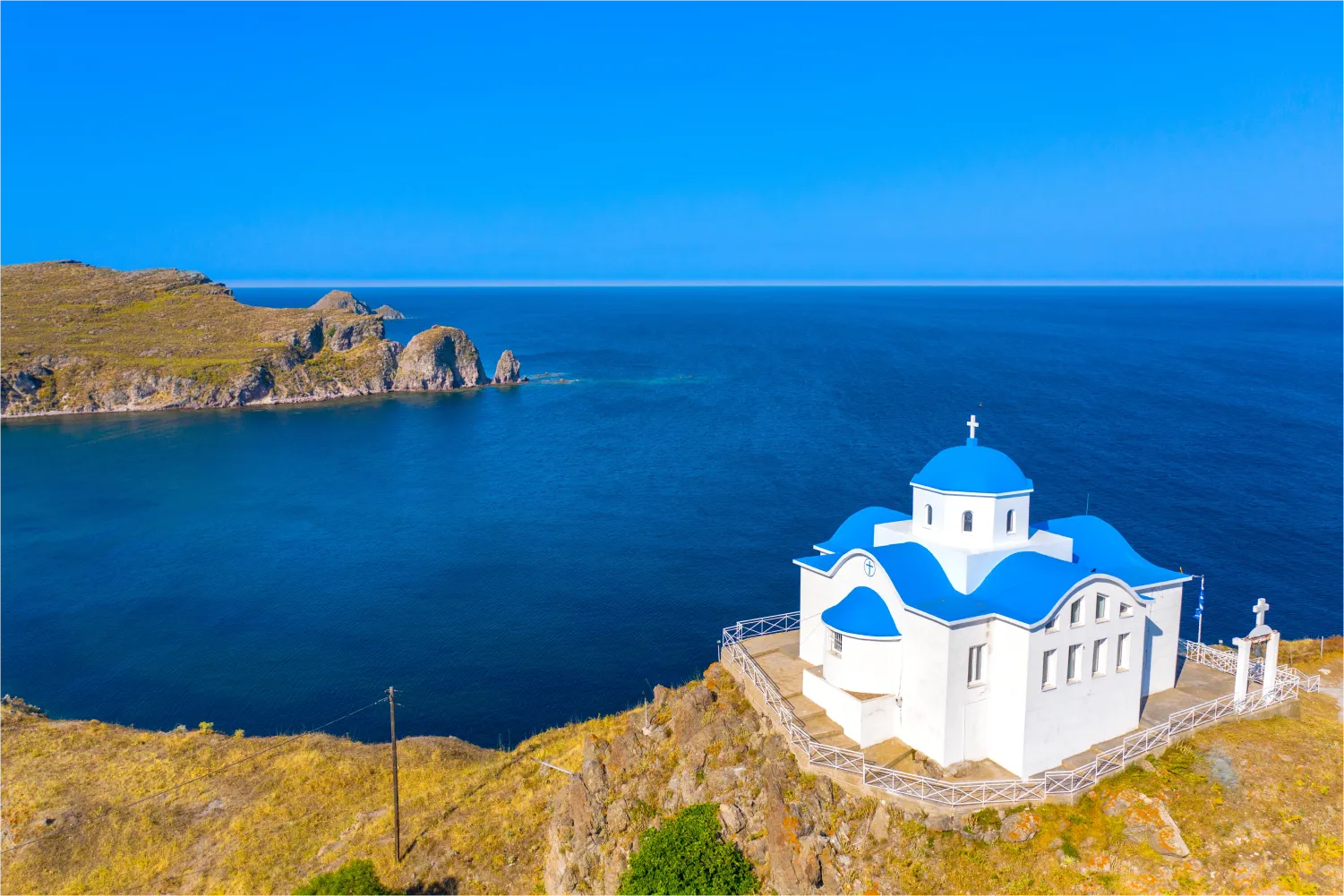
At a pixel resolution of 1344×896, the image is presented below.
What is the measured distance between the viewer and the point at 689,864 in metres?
26.6

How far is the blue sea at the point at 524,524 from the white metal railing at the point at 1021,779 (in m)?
20.0

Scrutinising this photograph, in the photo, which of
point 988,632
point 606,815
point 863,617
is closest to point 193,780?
point 606,815

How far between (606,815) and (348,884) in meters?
8.73

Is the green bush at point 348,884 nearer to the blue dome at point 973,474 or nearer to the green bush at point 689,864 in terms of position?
the green bush at point 689,864

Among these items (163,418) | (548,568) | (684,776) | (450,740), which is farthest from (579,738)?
(163,418)

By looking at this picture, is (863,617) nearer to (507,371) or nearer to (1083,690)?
(1083,690)

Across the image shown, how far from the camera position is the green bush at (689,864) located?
26.1 metres

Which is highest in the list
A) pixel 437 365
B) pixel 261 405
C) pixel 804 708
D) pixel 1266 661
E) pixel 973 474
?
pixel 973 474

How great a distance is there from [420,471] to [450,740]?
63.2 m

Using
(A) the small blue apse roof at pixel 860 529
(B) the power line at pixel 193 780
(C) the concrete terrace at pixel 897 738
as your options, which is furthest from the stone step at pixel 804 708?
(B) the power line at pixel 193 780

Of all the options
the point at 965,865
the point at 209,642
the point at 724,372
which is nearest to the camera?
the point at 965,865

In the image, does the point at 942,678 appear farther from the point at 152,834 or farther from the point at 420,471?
the point at 420,471

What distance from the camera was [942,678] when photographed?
2684cm

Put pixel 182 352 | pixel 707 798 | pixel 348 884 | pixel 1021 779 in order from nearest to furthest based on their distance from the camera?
1. pixel 348 884
2. pixel 1021 779
3. pixel 707 798
4. pixel 182 352
